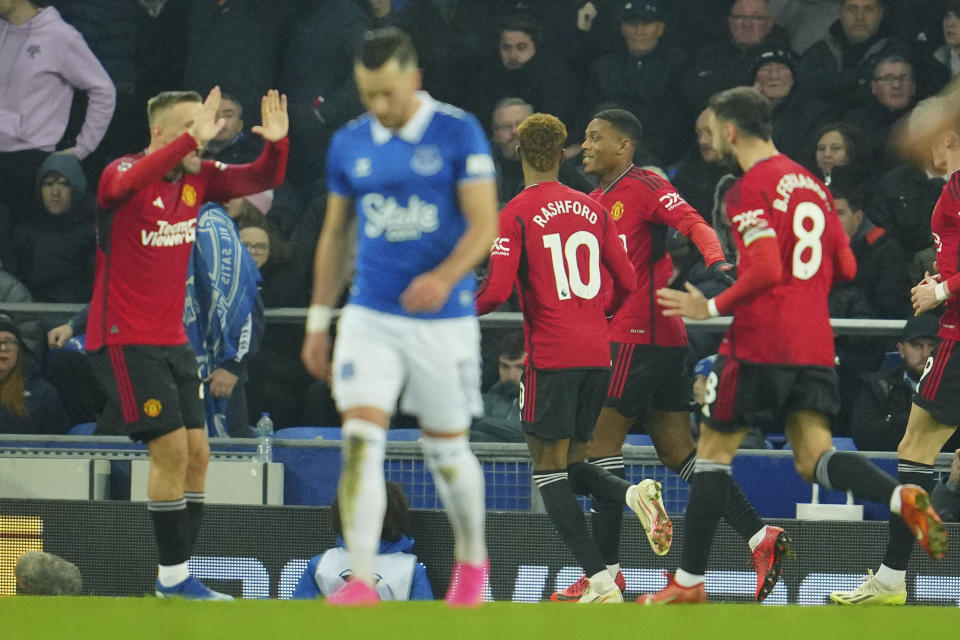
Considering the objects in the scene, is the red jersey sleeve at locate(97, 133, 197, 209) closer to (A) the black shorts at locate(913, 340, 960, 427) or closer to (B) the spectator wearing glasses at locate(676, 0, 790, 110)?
(A) the black shorts at locate(913, 340, 960, 427)

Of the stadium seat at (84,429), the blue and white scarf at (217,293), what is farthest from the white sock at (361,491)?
the stadium seat at (84,429)

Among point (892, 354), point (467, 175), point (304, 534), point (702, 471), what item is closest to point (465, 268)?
point (467, 175)

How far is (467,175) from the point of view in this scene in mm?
5039

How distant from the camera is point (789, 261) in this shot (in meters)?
5.86

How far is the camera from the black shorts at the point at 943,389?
22.8ft

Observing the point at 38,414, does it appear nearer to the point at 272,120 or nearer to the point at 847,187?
the point at 272,120

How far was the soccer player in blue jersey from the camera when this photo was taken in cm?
499

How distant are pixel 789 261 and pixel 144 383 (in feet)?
9.12

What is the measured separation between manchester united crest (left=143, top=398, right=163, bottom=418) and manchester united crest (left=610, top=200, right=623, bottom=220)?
255 centimetres

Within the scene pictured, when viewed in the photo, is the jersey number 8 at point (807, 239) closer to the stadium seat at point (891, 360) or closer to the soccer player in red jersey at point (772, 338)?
the soccer player in red jersey at point (772, 338)

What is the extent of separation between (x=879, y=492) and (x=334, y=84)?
658cm

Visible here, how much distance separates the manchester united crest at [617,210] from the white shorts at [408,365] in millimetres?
2671

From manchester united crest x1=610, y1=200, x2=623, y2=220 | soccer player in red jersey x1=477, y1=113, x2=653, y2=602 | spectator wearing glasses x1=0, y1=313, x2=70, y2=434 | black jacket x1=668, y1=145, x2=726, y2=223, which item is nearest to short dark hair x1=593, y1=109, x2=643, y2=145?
manchester united crest x1=610, y1=200, x2=623, y2=220

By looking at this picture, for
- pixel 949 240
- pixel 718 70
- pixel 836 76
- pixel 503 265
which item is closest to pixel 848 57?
pixel 836 76
